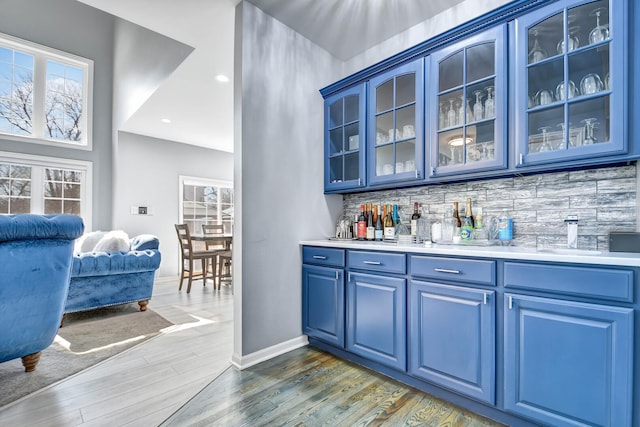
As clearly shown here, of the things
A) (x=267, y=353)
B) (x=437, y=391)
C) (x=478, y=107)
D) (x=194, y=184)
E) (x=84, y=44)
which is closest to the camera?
(x=437, y=391)

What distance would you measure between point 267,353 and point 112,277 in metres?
2.27

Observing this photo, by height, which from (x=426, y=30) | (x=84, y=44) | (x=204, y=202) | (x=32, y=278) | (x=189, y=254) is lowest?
(x=189, y=254)

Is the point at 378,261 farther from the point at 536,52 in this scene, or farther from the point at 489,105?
the point at 536,52

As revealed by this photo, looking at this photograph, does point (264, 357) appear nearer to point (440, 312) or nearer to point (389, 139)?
point (440, 312)

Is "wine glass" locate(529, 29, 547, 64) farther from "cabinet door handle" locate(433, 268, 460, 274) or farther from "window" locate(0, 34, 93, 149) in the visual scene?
"window" locate(0, 34, 93, 149)

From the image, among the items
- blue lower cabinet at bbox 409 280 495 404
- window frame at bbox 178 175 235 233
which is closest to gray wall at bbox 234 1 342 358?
blue lower cabinet at bbox 409 280 495 404

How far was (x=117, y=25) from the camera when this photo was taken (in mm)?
5605

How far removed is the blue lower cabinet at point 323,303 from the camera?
94.4 inches

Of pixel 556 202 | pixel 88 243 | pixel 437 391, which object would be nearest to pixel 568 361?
pixel 437 391

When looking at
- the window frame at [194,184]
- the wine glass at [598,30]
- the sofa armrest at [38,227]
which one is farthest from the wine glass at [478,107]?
the window frame at [194,184]

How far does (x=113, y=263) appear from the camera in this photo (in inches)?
135

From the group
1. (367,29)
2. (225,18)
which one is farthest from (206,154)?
(367,29)

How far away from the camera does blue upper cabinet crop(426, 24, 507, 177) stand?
74.5 inches

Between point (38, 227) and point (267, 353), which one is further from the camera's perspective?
point (267, 353)
